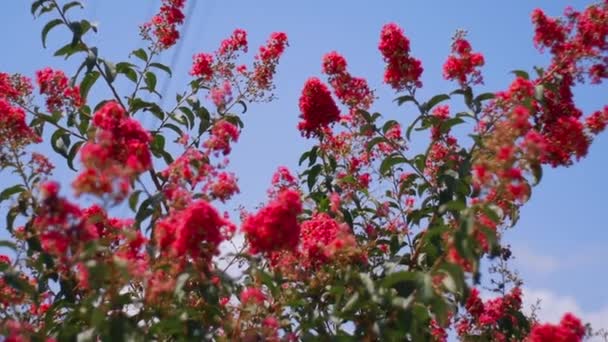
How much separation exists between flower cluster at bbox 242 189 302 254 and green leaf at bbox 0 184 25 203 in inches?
66.1

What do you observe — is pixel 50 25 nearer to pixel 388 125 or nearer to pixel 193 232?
pixel 388 125

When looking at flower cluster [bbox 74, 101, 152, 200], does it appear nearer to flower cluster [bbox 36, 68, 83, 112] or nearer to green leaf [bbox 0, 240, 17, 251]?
green leaf [bbox 0, 240, 17, 251]

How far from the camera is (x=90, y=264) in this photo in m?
2.82

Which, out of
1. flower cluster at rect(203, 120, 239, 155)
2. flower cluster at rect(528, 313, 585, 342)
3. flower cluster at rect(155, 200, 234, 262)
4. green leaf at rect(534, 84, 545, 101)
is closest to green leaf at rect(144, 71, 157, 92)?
flower cluster at rect(203, 120, 239, 155)

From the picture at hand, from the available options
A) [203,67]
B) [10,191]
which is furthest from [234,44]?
[10,191]

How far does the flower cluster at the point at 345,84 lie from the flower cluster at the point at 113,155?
6.91 feet

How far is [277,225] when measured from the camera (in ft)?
10.5

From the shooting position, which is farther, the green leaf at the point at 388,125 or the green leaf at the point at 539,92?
the green leaf at the point at 388,125

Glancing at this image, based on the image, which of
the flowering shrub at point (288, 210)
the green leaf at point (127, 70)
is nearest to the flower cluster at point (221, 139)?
the flowering shrub at point (288, 210)

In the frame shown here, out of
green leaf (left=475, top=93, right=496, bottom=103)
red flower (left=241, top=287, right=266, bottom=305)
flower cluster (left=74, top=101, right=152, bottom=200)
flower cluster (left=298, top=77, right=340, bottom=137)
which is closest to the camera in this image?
flower cluster (left=74, top=101, right=152, bottom=200)

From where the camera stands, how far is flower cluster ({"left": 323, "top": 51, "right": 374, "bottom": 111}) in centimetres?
526

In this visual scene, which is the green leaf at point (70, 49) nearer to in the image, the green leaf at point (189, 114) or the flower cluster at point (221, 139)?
the green leaf at point (189, 114)

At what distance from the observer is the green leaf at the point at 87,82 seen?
5.09 m

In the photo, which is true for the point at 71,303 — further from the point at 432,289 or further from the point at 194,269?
the point at 432,289
